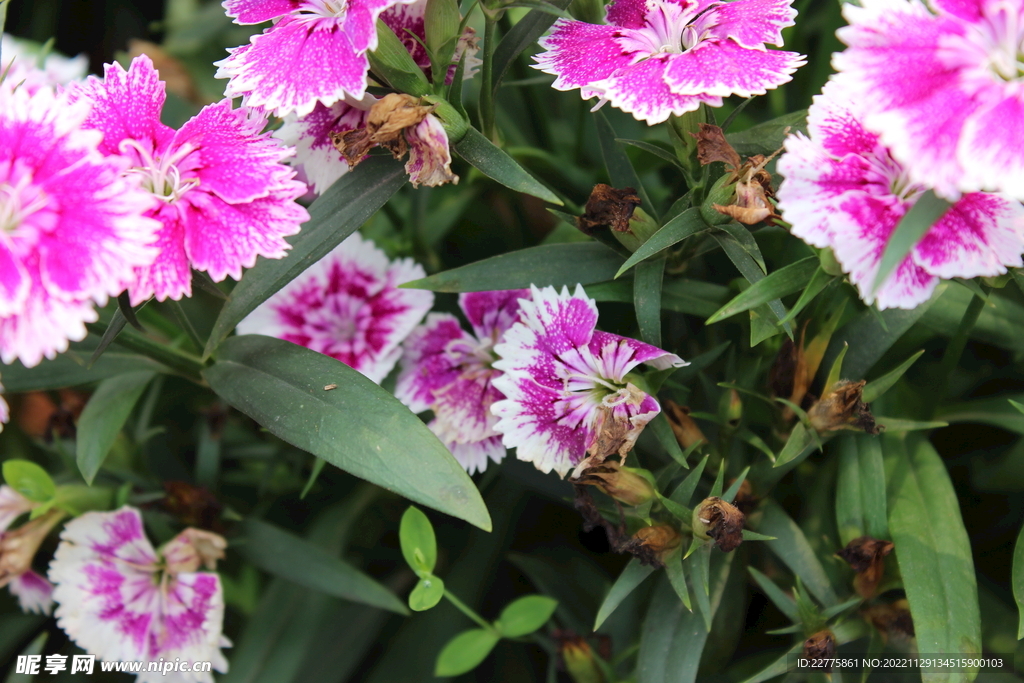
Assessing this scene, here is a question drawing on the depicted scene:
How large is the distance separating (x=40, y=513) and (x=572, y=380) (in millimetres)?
645

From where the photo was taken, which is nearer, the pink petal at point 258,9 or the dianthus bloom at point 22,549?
the pink petal at point 258,9

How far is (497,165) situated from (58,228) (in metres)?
0.38

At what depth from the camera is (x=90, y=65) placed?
5.57 ft

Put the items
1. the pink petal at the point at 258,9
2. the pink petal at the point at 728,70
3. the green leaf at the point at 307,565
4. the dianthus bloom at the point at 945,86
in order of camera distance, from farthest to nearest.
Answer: the green leaf at the point at 307,565
the pink petal at the point at 258,9
the pink petal at the point at 728,70
the dianthus bloom at the point at 945,86

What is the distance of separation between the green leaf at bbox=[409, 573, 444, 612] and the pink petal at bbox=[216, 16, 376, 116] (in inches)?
18.6

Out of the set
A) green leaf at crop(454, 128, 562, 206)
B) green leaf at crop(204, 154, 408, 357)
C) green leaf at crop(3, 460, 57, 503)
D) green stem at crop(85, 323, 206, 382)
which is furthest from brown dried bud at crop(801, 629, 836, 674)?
green leaf at crop(3, 460, 57, 503)

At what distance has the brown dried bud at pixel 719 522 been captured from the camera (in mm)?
695

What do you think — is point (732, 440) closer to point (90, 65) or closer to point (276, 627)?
point (276, 627)

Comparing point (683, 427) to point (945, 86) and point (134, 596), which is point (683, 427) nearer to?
point (945, 86)

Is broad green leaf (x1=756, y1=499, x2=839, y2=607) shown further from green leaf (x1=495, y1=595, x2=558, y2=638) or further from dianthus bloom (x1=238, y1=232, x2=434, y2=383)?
dianthus bloom (x1=238, y1=232, x2=434, y2=383)

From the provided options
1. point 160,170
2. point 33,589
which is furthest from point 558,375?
point 33,589

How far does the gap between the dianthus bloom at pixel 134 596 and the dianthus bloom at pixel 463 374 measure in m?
0.32

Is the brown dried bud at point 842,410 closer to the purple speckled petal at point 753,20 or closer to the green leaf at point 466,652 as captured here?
the purple speckled petal at point 753,20

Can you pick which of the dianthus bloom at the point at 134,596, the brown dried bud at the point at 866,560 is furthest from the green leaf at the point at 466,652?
the brown dried bud at the point at 866,560
